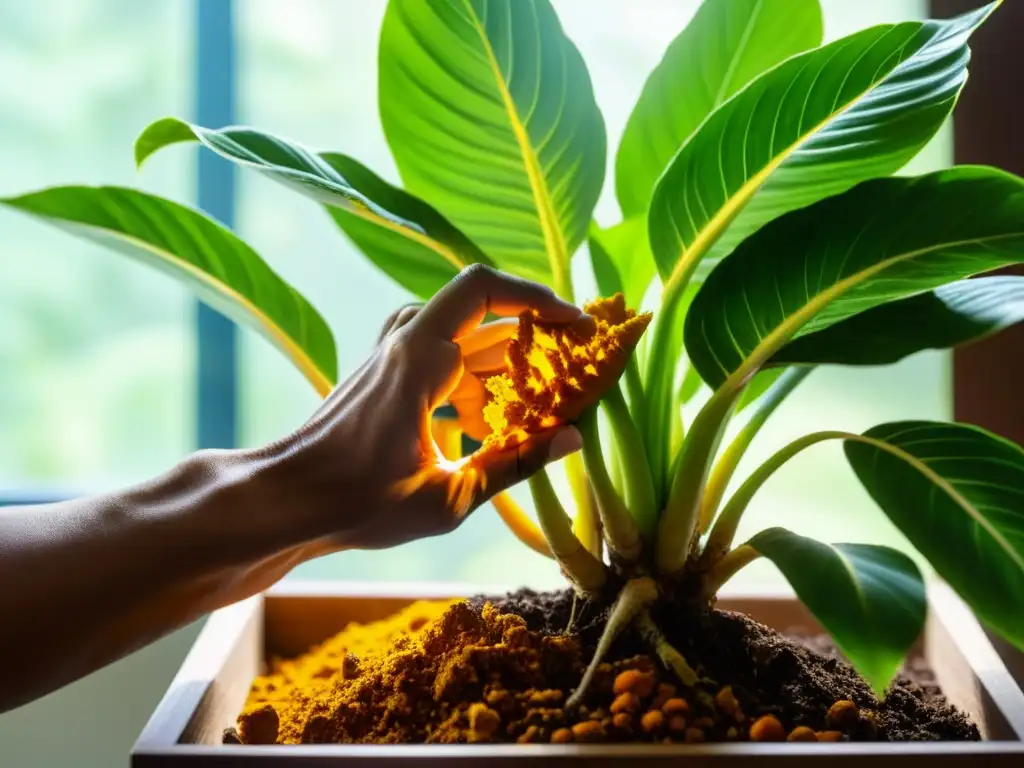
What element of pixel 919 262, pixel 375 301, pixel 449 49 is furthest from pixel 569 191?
pixel 375 301

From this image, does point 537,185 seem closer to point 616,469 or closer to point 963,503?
point 616,469

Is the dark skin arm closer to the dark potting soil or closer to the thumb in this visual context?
the thumb

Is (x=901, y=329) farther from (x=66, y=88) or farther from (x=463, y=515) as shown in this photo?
(x=66, y=88)

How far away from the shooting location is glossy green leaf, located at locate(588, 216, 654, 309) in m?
0.84

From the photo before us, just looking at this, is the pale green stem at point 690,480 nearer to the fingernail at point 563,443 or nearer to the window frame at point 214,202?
the fingernail at point 563,443

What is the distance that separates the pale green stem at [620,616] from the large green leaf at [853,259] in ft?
0.52

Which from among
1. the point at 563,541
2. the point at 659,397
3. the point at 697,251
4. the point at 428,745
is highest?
the point at 697,251

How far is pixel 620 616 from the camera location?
66 cm

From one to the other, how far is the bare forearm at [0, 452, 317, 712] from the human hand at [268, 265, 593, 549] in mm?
33

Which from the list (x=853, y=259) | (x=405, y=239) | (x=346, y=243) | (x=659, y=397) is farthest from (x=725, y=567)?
(x=346, y=243)

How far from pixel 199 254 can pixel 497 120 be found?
0.28 metres

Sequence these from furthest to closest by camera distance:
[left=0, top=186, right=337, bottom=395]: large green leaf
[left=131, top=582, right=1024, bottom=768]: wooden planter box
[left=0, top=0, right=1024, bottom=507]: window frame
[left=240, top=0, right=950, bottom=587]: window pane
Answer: [left=240, top=0, right=950, bottom=587]: window pane
[left=0, top=0, right=1024, bottom=507]: window frame
[left=0, top=186, right=337, bottom=395]: large green leaf
[left=131, top=582, right=1024, bottom=768]: wooden planter box

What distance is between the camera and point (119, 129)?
4.09ft

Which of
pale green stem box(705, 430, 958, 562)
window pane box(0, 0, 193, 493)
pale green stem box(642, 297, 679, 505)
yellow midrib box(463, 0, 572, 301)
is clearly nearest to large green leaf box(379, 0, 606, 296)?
yellow midrib box(463, 0, 572, 301)
